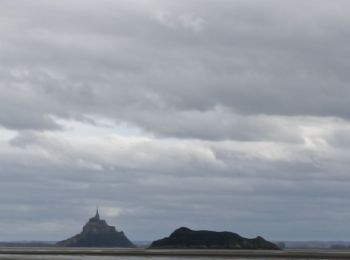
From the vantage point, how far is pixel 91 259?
6919 inches

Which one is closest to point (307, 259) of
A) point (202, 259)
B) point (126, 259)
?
point (202, 259)

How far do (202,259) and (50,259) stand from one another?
3563 cm

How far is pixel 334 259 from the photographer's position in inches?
6614

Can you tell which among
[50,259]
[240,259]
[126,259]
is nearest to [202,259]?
[240,259]

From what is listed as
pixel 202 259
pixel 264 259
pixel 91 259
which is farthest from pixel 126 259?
pixel 264 259

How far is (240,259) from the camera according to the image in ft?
539

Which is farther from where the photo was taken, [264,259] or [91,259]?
[91,259]

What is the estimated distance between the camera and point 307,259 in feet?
554

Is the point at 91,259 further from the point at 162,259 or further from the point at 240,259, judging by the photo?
the point at 240,259

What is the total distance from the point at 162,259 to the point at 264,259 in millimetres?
21944

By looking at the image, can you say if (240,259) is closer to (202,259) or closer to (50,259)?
(202,259)

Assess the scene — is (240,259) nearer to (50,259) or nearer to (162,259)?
(162,259)

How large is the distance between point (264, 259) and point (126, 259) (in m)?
32.7

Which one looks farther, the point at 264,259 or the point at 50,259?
the point at 50,259
